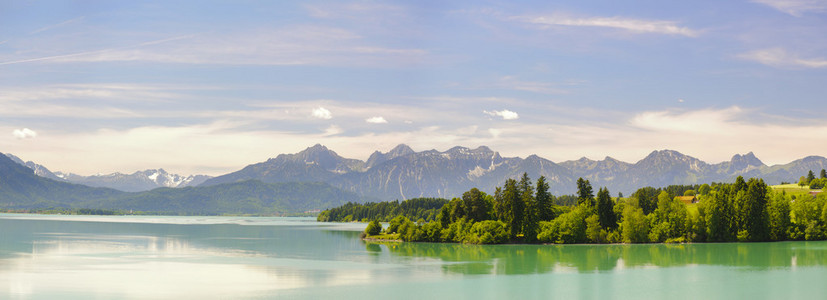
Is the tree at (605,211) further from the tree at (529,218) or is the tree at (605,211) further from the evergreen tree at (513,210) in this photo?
the evergreen tree at (513,210)

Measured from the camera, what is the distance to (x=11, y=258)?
95.1 m

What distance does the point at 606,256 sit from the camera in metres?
99.8

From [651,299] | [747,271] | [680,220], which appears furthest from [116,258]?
[680,220]

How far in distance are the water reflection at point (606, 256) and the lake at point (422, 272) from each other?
0.15 meters

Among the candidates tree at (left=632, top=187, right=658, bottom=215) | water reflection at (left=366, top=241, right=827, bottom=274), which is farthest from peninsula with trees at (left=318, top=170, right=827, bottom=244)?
tree at (left=632, top=187, right=658, bottom=215)

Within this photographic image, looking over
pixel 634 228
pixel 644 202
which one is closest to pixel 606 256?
pixel 634 228

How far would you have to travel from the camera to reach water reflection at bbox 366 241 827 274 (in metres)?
84.0

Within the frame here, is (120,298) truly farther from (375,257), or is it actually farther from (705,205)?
(705,205)

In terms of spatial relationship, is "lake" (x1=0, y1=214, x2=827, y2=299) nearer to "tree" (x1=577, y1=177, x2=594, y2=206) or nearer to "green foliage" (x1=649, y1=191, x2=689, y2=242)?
"green foliage" (x1=649, y1=191, x2=689, y2=242)

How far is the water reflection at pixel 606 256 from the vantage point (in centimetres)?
8400

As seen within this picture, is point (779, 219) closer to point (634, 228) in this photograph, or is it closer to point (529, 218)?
point (634, 228)

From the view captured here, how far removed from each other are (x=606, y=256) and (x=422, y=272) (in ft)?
113

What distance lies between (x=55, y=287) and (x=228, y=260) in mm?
32692

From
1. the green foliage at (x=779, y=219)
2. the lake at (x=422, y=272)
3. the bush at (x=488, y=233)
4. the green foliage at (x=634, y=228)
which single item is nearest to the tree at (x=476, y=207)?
the bush at (x=488, y=233)
